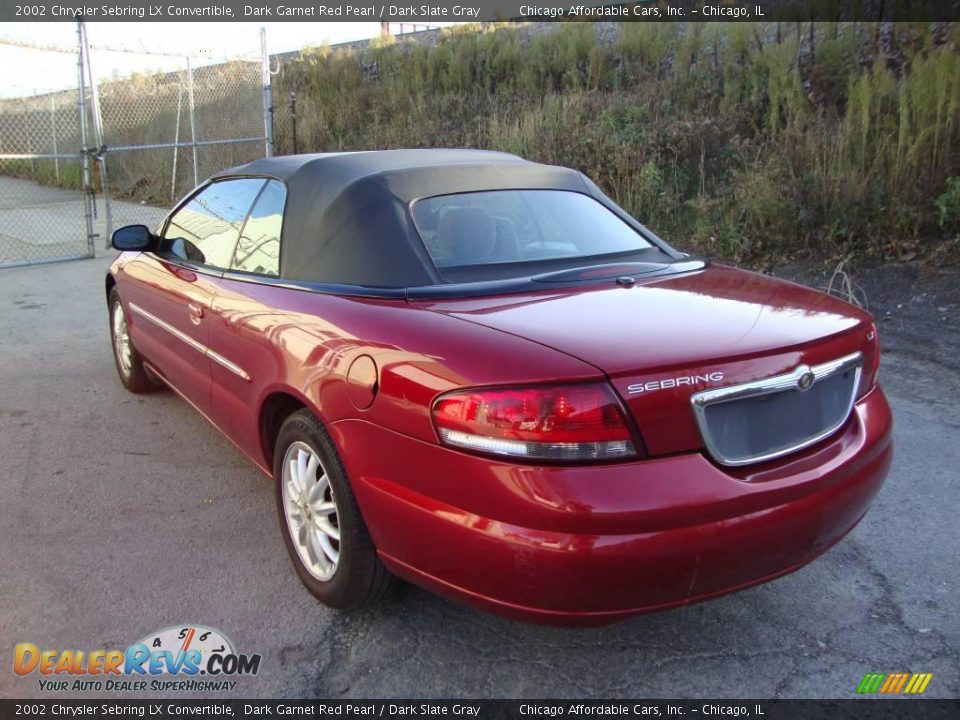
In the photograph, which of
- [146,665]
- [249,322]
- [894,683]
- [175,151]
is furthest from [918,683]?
[175,151]

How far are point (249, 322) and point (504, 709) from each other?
1.72 metres

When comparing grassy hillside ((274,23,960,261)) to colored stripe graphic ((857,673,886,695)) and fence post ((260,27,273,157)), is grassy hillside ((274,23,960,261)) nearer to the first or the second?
fence post ((260,27,273,157))

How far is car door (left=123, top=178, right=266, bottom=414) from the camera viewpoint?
370 centimetres

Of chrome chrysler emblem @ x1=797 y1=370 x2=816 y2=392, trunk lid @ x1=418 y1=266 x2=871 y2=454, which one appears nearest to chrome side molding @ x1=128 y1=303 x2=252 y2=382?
trunk lid @ x1=418 y1=266 x2=871 y2=454

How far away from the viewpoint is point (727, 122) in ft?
32.7

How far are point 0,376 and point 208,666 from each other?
3935 mm

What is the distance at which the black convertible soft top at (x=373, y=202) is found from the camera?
9.56 ft

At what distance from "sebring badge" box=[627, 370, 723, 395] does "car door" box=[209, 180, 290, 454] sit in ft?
4.54

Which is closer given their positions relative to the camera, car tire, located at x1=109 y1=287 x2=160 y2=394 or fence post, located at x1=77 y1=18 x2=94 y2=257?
car tire, located at x1=109 y1=287 x2=160 y2=394

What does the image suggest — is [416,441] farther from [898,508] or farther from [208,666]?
[898,508]

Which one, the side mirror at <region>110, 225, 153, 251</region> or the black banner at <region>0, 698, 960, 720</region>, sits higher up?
the side mirror at <region>110, 225, 153, 251</region>

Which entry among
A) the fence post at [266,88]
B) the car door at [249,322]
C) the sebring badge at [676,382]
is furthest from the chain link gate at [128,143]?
the sebring badge at [676,382]

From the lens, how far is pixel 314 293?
2930 mm

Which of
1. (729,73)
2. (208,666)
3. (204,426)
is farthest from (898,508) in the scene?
(729,73)
